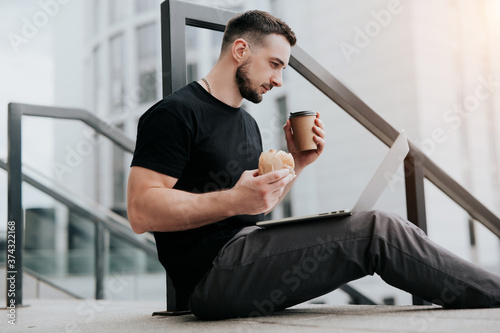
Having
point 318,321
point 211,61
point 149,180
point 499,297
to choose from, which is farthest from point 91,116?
point 211,61

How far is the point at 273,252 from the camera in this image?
1.48 meters

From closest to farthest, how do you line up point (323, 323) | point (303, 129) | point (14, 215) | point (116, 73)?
1. point (323, 323)
2. point (303, 129)
3. point (14, 215)
4. point (116, 73)

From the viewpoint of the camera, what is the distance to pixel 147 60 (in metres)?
15.0

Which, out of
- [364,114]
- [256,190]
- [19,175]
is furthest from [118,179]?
[256,190]

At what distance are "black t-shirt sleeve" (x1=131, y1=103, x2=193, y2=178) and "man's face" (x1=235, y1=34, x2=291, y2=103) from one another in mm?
315

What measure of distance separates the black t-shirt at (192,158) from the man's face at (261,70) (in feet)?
0.48

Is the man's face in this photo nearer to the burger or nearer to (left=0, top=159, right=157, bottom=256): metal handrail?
the burger

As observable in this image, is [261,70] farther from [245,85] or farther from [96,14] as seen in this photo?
[96,14]

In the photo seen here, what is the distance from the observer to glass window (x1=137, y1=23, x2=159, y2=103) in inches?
581

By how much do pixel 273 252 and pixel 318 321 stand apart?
0.76 feet

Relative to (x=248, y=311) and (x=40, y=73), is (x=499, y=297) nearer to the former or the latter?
(x=248, y=311)

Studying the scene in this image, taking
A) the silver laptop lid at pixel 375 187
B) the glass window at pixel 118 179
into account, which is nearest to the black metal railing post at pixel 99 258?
the silver laptop lid at pixel 375 187

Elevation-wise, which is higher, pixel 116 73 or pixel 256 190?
pixel 116 73

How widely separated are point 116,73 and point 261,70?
560 inches
